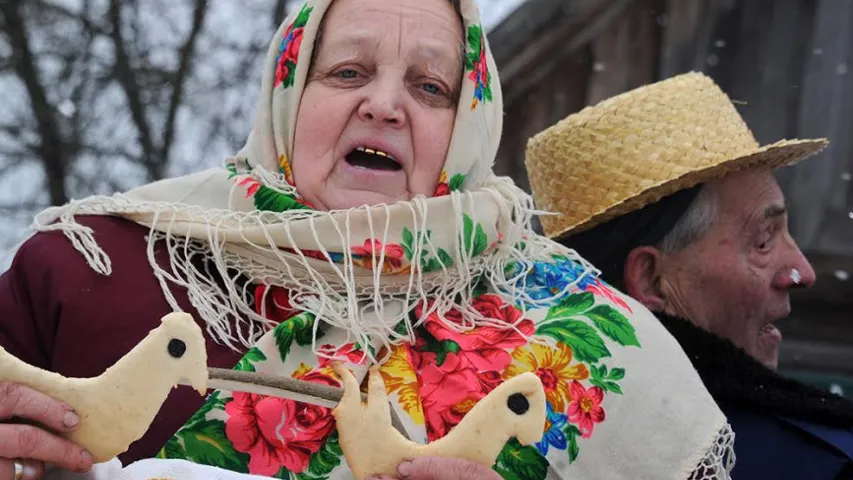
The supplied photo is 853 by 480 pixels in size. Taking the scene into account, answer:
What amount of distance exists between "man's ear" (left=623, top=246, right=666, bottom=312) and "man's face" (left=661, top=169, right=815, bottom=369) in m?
0.02

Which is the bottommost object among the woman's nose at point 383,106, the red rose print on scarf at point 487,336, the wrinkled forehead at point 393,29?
the red rose print on scarf at point 487,336

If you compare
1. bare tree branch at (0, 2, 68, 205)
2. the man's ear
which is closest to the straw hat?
the man's ear

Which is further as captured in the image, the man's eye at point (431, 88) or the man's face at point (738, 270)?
the man's face at point (738, 270)

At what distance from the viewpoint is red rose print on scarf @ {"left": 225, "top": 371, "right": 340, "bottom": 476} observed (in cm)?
170

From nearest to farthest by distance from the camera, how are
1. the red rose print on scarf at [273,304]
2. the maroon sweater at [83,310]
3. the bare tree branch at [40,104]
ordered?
the maroon sweater at [83,310]
the red rose print on scarf at [273,304]
the bare tree branch at [40,104]

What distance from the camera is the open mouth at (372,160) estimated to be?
79.0 inches

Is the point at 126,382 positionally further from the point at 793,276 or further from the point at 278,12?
the point at 278,12

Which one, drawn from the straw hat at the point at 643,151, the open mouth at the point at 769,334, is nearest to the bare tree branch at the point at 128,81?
the straw hat at the point at 643,151

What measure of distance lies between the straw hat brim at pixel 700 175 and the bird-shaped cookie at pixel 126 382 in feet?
4.40

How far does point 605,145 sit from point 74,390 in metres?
1.55

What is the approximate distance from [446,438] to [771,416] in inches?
40.8

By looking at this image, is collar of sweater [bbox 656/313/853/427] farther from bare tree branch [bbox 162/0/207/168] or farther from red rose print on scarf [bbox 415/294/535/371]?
bare tree branch [bbox 162/0/207/168]

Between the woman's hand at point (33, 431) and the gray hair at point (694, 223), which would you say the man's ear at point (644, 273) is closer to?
the gray hair at point (694, 223)

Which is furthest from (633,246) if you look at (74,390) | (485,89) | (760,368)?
(74,390)
